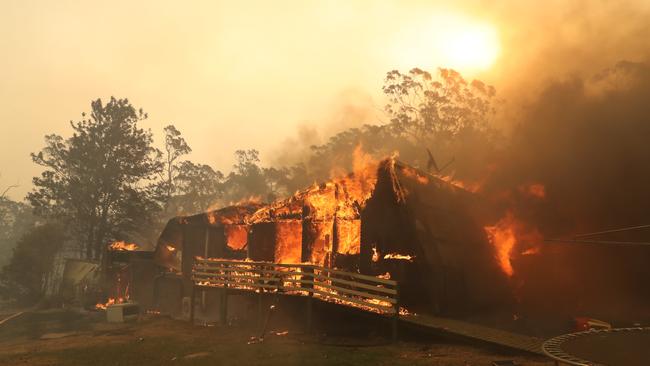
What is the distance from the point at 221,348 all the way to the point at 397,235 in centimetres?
801

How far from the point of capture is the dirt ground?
489 inches

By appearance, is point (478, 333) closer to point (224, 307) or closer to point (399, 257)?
point (399, 257)

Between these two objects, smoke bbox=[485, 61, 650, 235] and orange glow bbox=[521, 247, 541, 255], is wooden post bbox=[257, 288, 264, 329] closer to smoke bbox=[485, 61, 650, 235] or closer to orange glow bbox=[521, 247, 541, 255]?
orange glow bbox=[521, 247, 541, 255]

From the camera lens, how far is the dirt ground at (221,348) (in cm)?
1242

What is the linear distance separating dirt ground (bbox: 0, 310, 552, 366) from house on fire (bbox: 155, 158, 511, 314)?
3.36m

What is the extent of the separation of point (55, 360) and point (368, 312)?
11.2 m

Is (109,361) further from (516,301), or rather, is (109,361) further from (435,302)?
(516,301)

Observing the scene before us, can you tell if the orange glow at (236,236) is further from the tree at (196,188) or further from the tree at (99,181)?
the tree at (196,188)

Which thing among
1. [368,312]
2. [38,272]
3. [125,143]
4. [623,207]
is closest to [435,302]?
[368,312]

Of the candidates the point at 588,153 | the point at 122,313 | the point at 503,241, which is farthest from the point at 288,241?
the point at 588,153

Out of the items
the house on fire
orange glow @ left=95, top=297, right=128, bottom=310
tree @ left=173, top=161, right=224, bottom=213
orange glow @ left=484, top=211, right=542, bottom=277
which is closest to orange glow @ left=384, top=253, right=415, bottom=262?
the house on fire

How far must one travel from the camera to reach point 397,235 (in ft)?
59.6

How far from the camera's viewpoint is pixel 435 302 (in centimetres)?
1681

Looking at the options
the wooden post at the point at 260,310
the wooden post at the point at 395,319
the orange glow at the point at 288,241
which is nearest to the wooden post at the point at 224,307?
the wooden post at the point at 260,310
